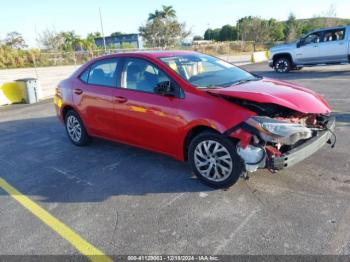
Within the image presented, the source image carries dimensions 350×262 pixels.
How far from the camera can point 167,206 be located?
358 cm

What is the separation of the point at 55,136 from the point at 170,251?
15.6 feet

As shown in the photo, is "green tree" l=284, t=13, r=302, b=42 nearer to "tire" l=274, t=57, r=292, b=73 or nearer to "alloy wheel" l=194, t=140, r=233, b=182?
"tire" l=274, t=57, r=292, b=73

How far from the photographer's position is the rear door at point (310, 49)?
14727mm

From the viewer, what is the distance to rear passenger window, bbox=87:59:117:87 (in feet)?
16.0

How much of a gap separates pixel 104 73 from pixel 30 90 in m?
7.64

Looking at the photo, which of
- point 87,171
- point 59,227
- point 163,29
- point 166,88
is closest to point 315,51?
point 166,88

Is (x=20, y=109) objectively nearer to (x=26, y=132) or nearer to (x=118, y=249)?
(x=26, y=132)

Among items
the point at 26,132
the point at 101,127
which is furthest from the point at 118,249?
the point at 26,132

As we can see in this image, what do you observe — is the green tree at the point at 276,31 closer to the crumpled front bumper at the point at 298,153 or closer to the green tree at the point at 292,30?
the green tree at the point at 292,30

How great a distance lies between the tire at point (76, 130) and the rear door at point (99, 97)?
8.5 inches

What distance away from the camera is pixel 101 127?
5168 millimetres

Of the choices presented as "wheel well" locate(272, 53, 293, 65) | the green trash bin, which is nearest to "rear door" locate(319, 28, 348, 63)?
"wheel well" locate(272, 53, 293, 65)

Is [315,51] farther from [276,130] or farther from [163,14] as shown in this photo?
[163,14]

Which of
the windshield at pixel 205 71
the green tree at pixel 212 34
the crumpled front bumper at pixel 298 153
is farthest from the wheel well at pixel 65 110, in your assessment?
the green tree at pixel 212 34
